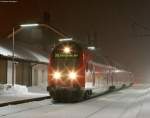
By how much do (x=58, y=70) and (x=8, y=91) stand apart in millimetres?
8032

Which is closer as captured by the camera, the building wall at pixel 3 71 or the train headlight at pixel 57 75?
the train headlight at pixel 57 75

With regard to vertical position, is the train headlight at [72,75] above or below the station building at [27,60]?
below

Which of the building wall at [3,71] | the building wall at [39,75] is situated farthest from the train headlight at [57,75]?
the building wall at [39,75]

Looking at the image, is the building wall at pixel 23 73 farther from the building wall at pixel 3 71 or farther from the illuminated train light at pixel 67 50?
the illuminated train light at pixel 67 50

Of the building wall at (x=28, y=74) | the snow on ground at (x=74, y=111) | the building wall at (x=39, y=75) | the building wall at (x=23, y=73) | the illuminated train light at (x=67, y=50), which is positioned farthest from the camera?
the building wall at (x=39, y=75)

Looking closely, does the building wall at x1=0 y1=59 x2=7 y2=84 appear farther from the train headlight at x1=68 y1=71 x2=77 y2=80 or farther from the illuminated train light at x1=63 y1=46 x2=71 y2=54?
the train headlight at x1=68 y1=71 x2=77 y2=80

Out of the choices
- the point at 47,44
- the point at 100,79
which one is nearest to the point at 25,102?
the point at 100,79

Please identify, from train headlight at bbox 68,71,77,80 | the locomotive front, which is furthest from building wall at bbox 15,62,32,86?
train headlight at bbox 68,71,77,80

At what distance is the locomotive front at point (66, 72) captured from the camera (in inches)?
1081

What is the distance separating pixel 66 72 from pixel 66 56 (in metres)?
1.01

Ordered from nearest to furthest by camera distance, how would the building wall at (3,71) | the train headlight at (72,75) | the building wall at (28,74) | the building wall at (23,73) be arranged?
the train headlight at (72,75), the building wall at (3,71), the building wall at (28,74), the building wall at (23,73)

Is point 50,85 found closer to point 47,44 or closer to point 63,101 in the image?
point 63,101

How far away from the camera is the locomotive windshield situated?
91.5 ft

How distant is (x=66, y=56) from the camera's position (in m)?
28.1
